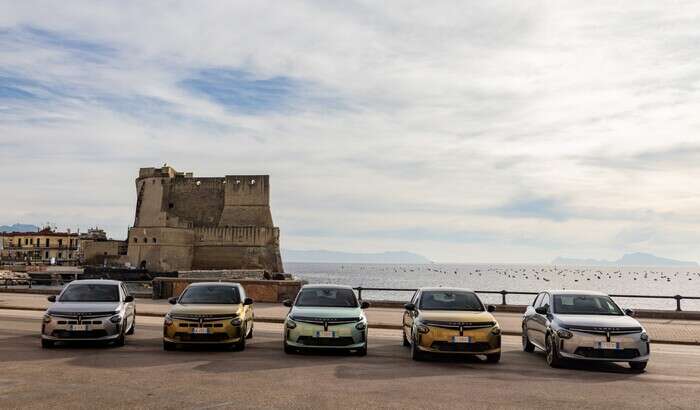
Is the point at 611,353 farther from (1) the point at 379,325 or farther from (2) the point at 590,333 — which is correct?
(1) the point at 379,325

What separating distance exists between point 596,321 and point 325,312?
5.62m

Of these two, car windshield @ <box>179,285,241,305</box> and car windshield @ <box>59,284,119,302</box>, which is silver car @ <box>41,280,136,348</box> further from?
car windshield @ <box>179,285,241,305</box>

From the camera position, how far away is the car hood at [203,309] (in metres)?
14.9

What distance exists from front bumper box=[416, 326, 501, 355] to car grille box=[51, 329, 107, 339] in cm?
718

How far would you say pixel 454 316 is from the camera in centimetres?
1416

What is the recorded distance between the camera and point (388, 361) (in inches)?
547

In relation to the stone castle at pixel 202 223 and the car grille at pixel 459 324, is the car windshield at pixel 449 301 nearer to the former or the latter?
the car grille at pixel 459 324

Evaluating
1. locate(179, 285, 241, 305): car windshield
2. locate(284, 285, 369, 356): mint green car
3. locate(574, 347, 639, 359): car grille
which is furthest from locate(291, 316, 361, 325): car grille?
locate(574, 347, 639, 359): car grille

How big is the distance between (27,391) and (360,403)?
4904mm

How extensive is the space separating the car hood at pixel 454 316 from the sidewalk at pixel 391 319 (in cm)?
614

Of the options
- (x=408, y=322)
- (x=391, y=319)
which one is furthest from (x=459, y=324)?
(x=391, y=319)

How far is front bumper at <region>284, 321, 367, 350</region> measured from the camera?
1421 centimetres

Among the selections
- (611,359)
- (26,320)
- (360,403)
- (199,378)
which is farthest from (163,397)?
(26,320)

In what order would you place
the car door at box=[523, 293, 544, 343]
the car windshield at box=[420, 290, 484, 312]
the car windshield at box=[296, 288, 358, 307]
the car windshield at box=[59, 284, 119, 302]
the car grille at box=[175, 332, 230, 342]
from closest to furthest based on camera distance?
1. the car grille at box=[175, 332, 230, 342]
2. the car windshield at box=[420, 290, 484, 312]
3. the car door at box=[523, 293, 544, 343]
4. the car windshield at box=[296, 288, 358, 307]
5. the car windshield at box=[59, 284, 119, 302]
